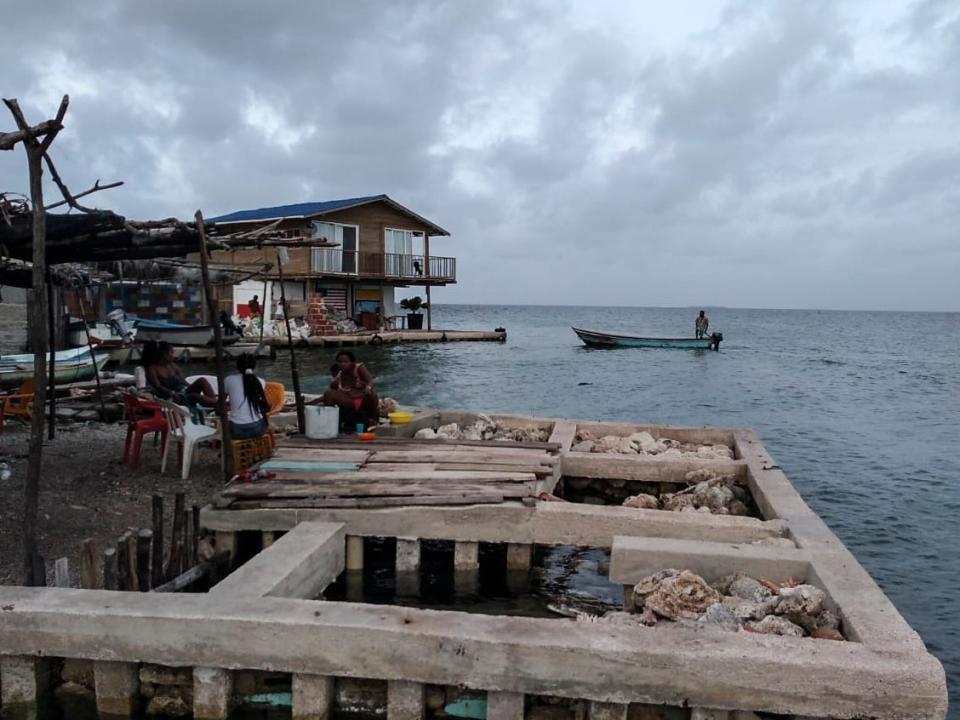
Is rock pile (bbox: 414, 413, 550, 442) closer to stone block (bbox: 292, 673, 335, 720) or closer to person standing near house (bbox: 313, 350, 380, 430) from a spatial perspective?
person standing near house (bbox: 313, 350, 380, 430)

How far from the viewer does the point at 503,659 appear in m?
4.61

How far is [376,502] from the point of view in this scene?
7238mm

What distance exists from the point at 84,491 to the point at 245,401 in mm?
1913

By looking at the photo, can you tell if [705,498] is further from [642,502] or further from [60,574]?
[60,574]

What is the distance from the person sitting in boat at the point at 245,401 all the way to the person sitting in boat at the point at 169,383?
15.2 inches

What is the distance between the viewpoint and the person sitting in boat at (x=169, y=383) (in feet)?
29.8

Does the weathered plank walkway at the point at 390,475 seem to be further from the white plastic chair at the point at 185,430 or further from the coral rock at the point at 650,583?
the coral rock at the point at 650,583

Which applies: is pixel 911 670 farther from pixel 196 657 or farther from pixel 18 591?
pixel 18 591

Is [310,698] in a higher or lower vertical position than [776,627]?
lower

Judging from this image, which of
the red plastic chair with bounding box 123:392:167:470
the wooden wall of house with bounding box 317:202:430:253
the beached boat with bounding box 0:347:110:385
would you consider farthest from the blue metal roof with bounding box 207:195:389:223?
the red plastic chair with bounding box 123:392:167:470

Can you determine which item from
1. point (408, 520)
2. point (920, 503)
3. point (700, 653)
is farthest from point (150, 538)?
point (920, 503)

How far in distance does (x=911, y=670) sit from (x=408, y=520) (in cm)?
407

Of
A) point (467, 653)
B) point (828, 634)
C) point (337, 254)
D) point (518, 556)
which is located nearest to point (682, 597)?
point (828, 634)

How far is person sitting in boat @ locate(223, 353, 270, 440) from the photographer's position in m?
8.72
